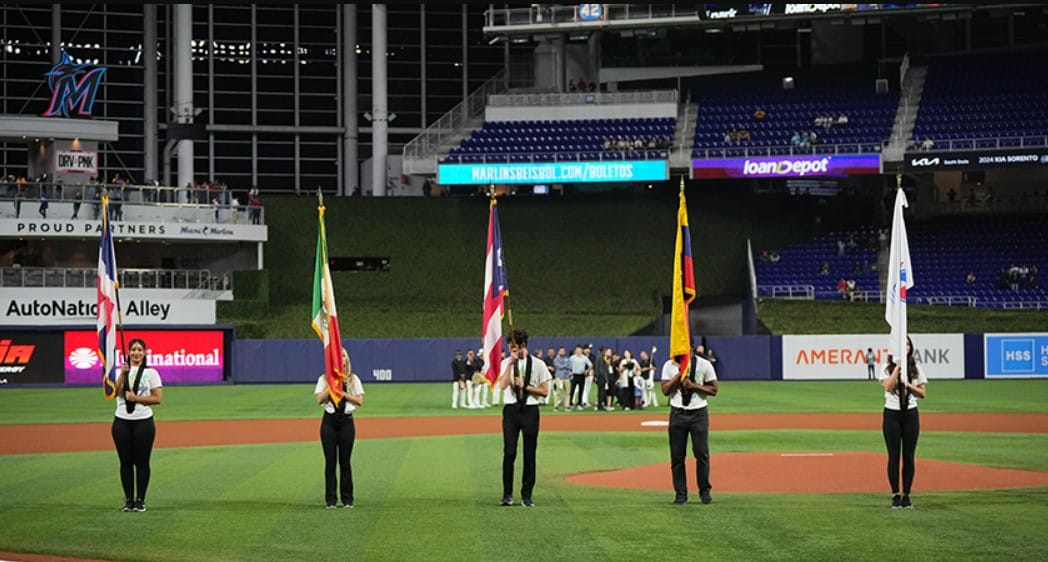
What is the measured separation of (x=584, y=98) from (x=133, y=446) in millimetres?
53748

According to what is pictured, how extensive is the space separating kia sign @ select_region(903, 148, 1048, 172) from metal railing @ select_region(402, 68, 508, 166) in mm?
22603

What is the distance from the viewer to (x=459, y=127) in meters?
67.8

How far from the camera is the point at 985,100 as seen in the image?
62.4m

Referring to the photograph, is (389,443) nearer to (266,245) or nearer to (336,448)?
(336,448)

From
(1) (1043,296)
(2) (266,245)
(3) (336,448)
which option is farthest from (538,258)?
(3) (336,448)

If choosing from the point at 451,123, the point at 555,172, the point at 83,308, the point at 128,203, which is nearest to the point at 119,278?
the point at 83,308

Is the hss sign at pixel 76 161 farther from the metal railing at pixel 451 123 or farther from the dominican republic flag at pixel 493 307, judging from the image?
the dominican republic flag at pixel 493 307

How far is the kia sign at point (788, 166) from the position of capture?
59781 millimetres

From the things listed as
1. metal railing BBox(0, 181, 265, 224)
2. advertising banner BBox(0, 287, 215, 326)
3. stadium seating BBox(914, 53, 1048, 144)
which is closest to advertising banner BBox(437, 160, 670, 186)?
metal railing BBox(0, 181, 265, 224)

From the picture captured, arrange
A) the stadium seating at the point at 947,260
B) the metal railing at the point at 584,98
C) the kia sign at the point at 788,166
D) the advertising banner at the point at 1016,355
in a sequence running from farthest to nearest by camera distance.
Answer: the metal railing at the point at 584,98 → the kia sign at the point at 788,166 → the stadium seating at the point at 947,260 → the advertising banner at the point at 1016,355

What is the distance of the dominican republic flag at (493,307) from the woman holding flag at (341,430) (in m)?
1.69

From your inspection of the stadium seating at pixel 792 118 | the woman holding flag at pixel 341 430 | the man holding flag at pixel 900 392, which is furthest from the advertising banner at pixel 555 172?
the woman holding flag at pixel 341 430

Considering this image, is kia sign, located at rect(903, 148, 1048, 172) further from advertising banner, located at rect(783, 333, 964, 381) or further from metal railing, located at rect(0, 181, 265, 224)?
metal railing, located at rect(0, 181, 265, 224)

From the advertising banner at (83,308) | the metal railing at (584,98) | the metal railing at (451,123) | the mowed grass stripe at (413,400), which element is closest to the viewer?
the mowed grass stripe at (413,400)
